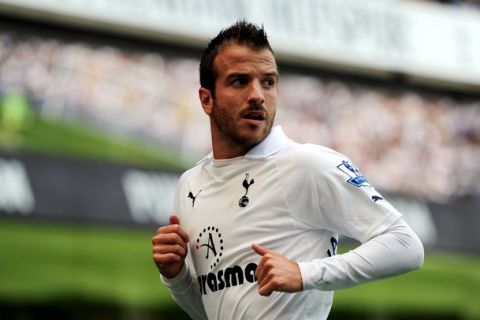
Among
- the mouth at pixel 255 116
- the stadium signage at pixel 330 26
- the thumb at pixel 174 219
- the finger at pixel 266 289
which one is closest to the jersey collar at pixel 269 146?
the mouth at pixel 255 116

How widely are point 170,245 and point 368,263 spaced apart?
33.9 inches

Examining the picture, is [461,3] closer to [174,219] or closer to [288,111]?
[288,111]

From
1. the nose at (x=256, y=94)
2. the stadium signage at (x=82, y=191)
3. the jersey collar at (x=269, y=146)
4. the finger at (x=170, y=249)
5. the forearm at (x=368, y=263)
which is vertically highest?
the stadium signage at (x=82, y=191)

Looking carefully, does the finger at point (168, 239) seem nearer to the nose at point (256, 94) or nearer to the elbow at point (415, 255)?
the nose at point (256, 94)

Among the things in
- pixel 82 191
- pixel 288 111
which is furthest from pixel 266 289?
pixel 288 111

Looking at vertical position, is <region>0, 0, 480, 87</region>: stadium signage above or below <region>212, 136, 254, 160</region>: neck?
above

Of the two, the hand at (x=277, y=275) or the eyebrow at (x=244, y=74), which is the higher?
the eyebrow at (x=244, y=74)

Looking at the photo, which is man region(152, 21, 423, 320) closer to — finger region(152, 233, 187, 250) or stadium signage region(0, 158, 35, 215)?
finger region(152, 233, 187, 250)

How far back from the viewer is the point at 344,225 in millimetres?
3803

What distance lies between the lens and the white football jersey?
12.4 ft

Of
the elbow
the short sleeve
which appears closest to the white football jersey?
the short sleeve

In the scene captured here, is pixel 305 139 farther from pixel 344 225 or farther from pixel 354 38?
pixel 344 225

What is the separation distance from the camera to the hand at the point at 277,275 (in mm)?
3545

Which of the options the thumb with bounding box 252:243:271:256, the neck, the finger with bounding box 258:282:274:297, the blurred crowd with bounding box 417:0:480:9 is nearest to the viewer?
the finger with bounding box 258:282:274:297
